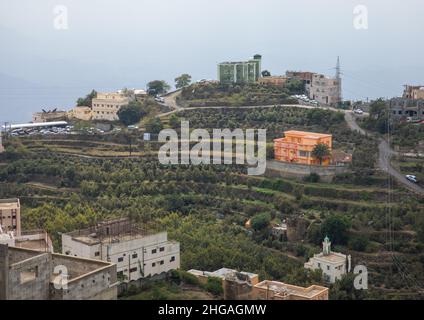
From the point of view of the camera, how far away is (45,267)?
29.4 feet

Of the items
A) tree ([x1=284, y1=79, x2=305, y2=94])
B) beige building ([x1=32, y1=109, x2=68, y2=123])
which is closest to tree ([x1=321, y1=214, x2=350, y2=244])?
tree ([x1=284, y1=79, x2=305, y2=94])

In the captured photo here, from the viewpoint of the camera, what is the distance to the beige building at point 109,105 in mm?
26719

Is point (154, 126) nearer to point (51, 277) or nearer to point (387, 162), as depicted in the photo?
point (387, 162)

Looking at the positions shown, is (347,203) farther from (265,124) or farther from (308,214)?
(265,124)

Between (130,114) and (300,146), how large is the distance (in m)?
7.93

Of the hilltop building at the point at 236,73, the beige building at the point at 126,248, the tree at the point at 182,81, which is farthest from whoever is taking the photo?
the tree at the point at 182,81

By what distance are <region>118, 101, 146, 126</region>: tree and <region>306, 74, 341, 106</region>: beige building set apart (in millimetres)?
5768

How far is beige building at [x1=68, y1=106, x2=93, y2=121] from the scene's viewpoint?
89.6 feet

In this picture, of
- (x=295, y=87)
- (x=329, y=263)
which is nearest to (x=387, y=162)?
(x=329, y=263)

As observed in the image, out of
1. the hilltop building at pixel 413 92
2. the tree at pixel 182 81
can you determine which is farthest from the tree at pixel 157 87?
the hilltop building at pixel 413 92

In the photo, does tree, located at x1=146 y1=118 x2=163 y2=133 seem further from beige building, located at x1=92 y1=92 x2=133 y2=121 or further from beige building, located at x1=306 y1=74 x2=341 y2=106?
beige building, located at x1=306 y1=74 x2=341 y2=106

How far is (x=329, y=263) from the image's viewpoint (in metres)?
14.7

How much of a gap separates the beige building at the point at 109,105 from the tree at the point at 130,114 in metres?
0.42

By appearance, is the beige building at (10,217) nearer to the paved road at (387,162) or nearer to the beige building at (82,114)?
the paved road at (387,162)
